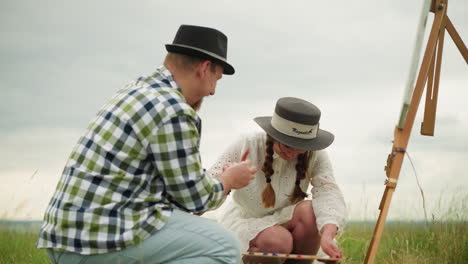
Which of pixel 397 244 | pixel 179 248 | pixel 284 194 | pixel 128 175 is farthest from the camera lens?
pixel 397 244

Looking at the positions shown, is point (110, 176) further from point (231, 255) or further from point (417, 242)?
point (417, 242)

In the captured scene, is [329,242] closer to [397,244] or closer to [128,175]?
[128,175]

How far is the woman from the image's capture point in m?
3.94

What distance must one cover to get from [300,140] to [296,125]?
0.10 metres

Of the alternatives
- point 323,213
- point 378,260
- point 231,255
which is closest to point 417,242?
point 378,260

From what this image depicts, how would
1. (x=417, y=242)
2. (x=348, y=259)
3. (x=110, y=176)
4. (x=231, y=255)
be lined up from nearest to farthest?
(x=110, y=176), (x=231, y=255), (x=348, y=259), (x=417, y=242)

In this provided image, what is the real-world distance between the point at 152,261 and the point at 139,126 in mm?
690

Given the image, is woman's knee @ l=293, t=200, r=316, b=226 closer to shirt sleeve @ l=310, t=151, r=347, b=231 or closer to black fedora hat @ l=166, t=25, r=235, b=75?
shirt sleeve @ l=310, t=151, r=347, b=231

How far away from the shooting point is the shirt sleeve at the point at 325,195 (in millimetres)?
3932

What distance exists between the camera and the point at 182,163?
110 inches

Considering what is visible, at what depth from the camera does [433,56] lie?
13.2ft

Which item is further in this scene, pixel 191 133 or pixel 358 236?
pixel 358 236

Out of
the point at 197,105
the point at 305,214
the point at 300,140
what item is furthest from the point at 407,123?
the point at 197,105

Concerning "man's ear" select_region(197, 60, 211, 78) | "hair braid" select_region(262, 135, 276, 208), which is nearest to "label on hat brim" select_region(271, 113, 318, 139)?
"hair braid" select_region(262, 135, 276, 208)
